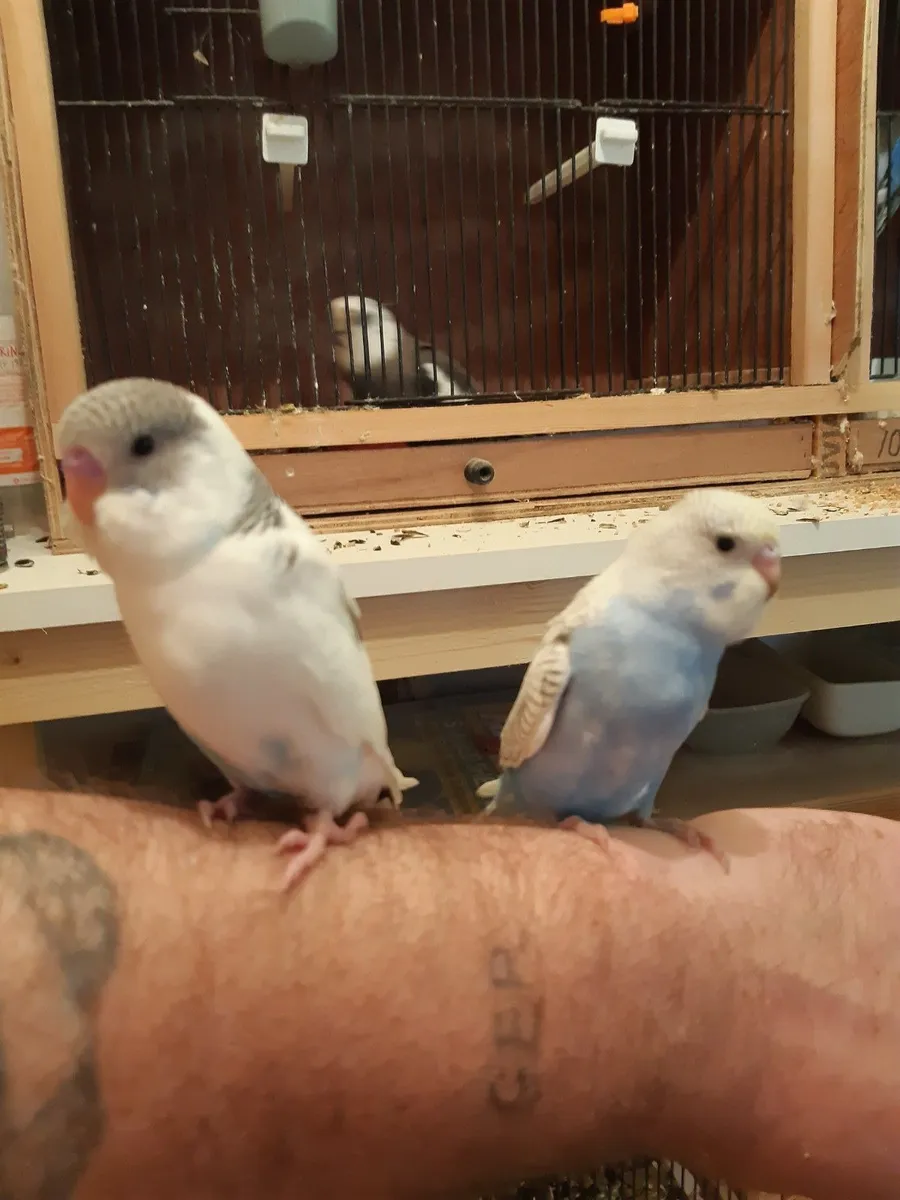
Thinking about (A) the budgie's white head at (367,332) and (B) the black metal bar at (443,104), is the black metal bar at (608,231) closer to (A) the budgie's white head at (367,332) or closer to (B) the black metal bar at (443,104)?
(B) the black metal bar at (443,104)

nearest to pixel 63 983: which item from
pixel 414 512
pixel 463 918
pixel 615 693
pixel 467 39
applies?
pixel 463 918

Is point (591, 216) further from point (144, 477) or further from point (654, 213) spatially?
point (144, 477)

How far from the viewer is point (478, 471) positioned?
1.14 metres

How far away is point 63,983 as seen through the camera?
47 centimetres

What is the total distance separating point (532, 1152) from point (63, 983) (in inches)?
11.2

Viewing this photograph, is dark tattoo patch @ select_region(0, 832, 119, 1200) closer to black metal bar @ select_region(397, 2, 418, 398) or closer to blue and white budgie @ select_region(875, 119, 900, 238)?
black metal bar @ select_region(397, 2, 418, 398)

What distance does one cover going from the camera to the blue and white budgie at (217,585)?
1.62 feet

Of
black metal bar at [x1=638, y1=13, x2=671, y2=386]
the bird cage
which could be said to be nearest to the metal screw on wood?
the bird cage

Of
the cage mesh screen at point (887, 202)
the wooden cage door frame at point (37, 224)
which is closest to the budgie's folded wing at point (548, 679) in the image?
the wooden cage door frame at point (37, 224)

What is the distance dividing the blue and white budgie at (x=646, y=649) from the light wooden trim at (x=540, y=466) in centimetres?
44

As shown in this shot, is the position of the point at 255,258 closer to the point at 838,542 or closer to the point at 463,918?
the point at 838,542

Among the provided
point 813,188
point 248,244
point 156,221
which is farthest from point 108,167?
point 813,188

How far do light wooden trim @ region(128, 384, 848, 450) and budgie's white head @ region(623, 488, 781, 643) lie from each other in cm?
48

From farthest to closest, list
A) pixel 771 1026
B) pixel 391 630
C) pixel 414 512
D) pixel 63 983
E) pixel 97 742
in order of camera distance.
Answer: pixel 97 742 < pixel 414 512 < pixel 391 630 < pixel 771 1026 < pixel 63 983
